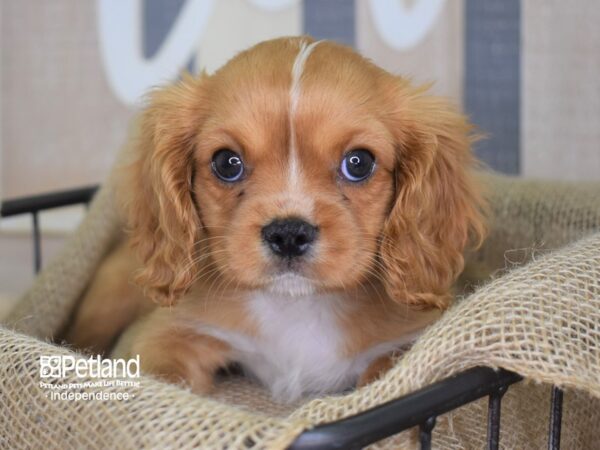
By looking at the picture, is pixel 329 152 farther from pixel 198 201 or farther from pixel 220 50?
pixel 220 50

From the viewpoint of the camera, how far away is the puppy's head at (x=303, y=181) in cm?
143

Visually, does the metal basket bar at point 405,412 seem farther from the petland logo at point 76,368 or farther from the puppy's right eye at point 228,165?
the puppy's right eye at point 228,165

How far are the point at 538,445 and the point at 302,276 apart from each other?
461 mm

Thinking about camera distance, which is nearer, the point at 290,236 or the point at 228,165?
the point at 290,236

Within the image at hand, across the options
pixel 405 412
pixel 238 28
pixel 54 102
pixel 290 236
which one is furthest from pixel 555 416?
pixel 54 102

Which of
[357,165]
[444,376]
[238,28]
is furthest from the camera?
[238,28]

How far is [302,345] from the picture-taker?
5.44 ft

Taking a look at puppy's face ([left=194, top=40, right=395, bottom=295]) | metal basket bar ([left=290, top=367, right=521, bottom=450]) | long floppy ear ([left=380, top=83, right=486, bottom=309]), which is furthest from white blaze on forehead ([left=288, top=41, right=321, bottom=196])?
metal basket bar ([left=290, top=367, right=521, bottom=450])

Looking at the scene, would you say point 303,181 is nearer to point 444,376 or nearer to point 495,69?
point 444,376

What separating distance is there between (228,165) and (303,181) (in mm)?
147

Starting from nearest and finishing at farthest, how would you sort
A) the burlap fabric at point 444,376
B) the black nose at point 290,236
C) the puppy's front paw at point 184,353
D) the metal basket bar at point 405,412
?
1. the metal basket bar at point 405,412
2. the burlap fabric at point 444,376
3. the black nose at point 290,236
4. the puppy's front paw at point 184,353

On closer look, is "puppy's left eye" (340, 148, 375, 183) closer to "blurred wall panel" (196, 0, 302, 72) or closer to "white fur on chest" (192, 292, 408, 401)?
"white fur on chest" (192, 292, 408, 401)

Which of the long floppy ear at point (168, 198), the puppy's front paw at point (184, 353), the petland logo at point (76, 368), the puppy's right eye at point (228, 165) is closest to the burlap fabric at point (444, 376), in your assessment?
the petland logo at point (76, 368)

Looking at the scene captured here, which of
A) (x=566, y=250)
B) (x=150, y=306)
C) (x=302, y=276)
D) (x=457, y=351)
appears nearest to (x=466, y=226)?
(x=566, y=250)
